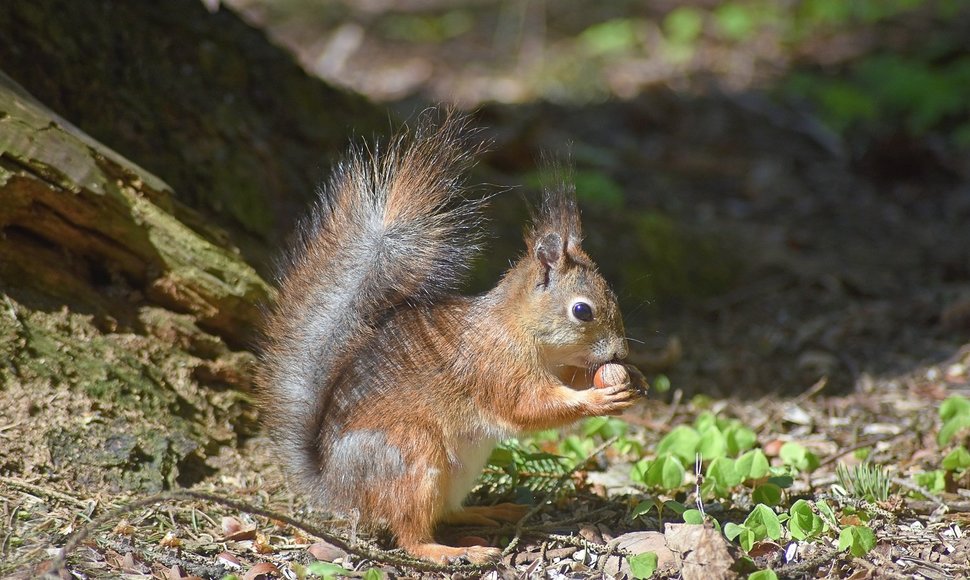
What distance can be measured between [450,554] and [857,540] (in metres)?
1.07

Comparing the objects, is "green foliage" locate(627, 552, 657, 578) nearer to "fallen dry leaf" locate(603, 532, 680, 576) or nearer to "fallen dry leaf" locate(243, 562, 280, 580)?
"fallen dry leaf" locate(603, 532, 680, 576)

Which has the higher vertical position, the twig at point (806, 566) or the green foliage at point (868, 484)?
the green foliage at point (868, 484)

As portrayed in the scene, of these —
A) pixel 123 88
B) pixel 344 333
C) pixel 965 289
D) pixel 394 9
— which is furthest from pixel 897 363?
pixel 394 9

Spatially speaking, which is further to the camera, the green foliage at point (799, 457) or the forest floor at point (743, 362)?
the green foliage at point (799, 457)

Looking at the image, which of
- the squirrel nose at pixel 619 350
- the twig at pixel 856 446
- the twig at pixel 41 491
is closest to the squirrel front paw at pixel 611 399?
the squirrel nose at pixel 619 350

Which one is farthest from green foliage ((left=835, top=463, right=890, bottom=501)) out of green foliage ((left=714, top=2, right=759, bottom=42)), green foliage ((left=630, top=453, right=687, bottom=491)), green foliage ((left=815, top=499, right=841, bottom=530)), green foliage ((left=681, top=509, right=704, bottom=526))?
green foliage ((left=714, top=2, right=759, bottom=42))

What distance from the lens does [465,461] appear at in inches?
108

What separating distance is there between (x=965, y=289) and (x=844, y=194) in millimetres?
1304

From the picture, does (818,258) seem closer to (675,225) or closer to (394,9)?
(675,225)

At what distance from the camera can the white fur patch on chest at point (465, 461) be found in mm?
2701

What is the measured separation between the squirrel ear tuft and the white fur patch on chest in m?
0.54

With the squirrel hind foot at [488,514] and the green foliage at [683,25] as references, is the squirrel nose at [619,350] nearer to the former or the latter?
the squirrel hind foot at [488,514]

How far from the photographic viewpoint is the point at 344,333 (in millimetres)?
2709

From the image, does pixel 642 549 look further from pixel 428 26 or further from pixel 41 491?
pixel 428 26
